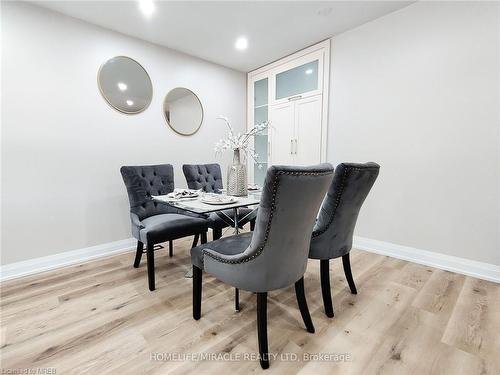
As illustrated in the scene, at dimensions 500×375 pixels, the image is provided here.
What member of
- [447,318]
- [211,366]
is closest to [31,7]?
[211,366]

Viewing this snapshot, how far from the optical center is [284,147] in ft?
12.0

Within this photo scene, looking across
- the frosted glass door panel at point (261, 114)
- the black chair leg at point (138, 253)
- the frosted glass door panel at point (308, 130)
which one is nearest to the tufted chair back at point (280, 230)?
the black chair leg at point (138, 253)

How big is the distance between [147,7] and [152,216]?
2014 mm

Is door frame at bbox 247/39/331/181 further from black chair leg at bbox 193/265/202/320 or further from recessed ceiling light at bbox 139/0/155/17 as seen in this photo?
black chair leg at bbox 193/265/202/320

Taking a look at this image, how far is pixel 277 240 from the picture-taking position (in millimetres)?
1186

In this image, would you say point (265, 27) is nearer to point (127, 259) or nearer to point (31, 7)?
point (31, 7)

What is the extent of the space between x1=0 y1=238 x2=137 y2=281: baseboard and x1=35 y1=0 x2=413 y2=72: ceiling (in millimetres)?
2417

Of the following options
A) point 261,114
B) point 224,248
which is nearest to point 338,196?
point 224,248

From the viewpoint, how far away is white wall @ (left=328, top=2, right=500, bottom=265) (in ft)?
6.88

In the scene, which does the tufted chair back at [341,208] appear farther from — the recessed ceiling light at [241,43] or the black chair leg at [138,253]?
the recessed ceiling light at [241,43]

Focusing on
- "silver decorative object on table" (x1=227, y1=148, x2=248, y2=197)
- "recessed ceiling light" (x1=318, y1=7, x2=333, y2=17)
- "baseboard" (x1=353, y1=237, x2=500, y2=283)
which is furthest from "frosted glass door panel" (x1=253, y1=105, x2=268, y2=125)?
"baseboard" (x1=353, y1=237, x2=500, y2=283)

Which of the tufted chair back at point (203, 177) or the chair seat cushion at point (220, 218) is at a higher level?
the tufted chair back at point (203, 177)

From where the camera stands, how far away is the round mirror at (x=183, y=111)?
127 inches

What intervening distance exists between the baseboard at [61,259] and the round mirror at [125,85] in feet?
5.20
